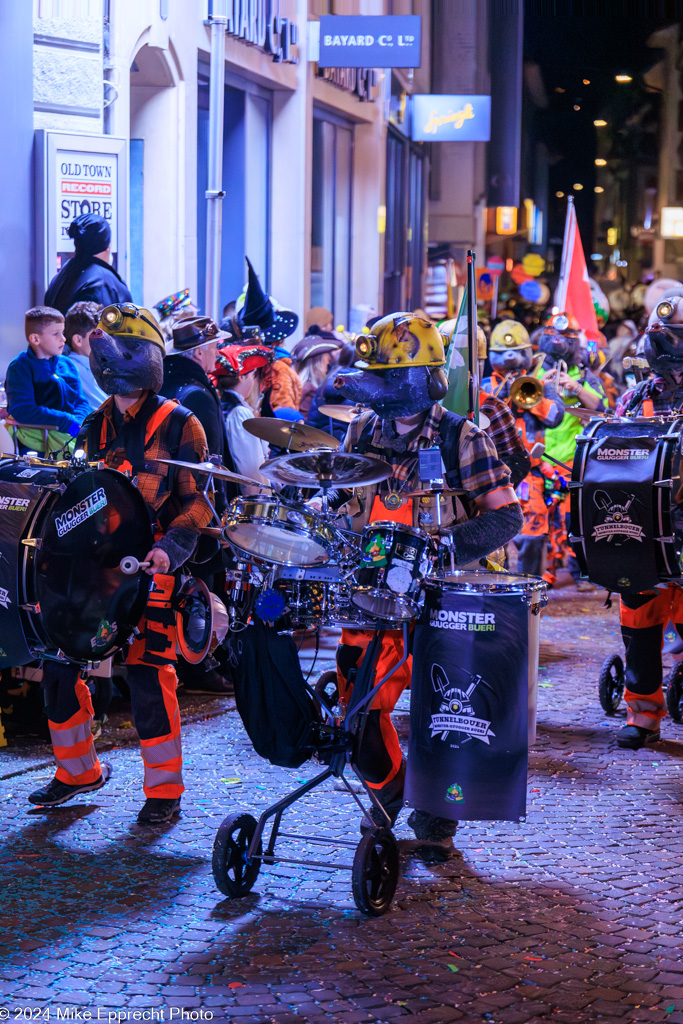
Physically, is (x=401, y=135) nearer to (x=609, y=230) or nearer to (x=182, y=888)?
(x=182, y=888)

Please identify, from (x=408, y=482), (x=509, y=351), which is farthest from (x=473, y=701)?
(x=509, y=351)

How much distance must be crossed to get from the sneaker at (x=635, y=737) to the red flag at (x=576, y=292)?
7.96 metres

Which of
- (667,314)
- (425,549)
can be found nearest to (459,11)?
(667,314)

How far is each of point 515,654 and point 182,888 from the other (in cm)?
145

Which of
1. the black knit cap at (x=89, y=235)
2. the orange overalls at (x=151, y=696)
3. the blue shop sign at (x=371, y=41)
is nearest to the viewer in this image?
the orange overalls at (x=151, y=696)

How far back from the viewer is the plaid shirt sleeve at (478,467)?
514cm

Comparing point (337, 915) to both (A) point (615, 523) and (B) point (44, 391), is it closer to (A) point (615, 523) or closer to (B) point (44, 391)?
(A) point (615, 523)

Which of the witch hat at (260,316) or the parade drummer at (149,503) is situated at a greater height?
the witch hat at (260,316)

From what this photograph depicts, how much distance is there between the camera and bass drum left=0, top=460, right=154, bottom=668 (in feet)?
16.6

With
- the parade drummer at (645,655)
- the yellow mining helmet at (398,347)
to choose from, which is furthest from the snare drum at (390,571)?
the parade drummer at (645,655)

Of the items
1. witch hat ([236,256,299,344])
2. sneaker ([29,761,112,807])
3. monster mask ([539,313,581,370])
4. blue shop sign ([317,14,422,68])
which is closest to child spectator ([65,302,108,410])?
witch hat ([236,256,299,344])

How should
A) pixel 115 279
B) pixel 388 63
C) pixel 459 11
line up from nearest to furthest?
pixel 115 279 < pixel 388 63 < pixel 459 11

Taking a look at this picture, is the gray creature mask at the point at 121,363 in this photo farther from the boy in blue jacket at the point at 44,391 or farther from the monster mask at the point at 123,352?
the boy in blue jacket at the point at 44,391

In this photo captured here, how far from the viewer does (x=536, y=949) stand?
4344 mm
